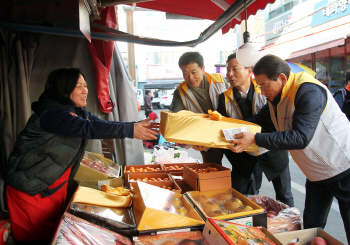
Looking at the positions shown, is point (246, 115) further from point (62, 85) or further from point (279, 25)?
point (279, 25)

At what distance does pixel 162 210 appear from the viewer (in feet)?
5.08

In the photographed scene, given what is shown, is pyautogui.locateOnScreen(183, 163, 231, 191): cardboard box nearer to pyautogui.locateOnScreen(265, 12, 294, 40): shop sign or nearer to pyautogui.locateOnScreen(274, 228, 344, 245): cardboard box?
pyautogui.locateOnScreen(274, 228, 344, 245): cardboard box

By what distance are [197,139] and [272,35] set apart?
14768mm

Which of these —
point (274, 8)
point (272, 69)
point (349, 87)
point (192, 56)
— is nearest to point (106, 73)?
point (192, 56)

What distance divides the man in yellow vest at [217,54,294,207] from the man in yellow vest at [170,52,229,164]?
195 millimetres

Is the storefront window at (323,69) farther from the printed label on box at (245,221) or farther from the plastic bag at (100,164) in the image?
the printed label on box at (245,221)

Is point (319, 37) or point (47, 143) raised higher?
point (319, 37)

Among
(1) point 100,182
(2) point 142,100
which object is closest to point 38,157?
(1) point 100,182

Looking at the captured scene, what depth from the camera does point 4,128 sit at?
3.05m

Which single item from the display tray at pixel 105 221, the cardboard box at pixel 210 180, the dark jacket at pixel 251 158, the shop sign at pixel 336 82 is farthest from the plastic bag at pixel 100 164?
the shop sign at pixel 336 82

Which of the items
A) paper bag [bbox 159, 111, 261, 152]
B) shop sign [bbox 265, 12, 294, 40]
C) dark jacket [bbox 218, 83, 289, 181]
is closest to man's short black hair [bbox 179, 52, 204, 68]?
dark jacket [bbox 218, 83, 289, 181]

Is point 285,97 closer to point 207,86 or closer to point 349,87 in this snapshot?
point 207,86

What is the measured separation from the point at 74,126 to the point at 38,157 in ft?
1.18

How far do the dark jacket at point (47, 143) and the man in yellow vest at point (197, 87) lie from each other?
1.21 m
